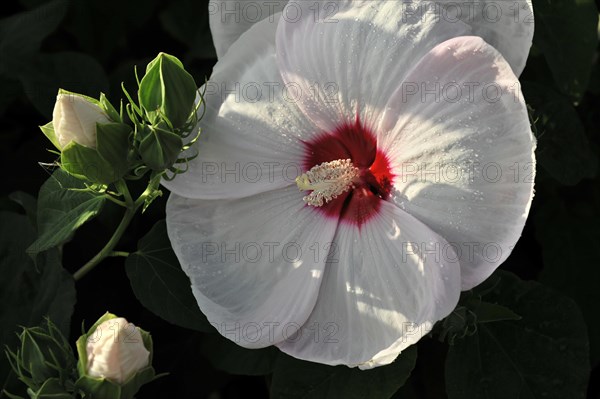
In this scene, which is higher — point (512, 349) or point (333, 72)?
point (333, 72)

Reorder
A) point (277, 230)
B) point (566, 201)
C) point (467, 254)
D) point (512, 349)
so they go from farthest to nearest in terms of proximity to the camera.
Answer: point (566, 201) → point (512, 349) → point (277, 230) → point (467, 254)

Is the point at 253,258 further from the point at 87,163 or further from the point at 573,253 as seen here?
the point at 573,253

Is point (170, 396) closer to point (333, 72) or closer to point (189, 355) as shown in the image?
point (189, 355)

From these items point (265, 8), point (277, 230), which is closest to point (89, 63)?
point (265, 8)

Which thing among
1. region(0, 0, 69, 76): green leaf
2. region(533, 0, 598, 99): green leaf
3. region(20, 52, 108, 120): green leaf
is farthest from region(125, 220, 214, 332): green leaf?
region(533, 0, 598, 99): green leaf

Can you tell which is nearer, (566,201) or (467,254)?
(467,254)

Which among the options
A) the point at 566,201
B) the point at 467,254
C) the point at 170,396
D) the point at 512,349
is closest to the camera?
the point at 467,254

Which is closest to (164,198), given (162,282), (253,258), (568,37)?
(162,282)
